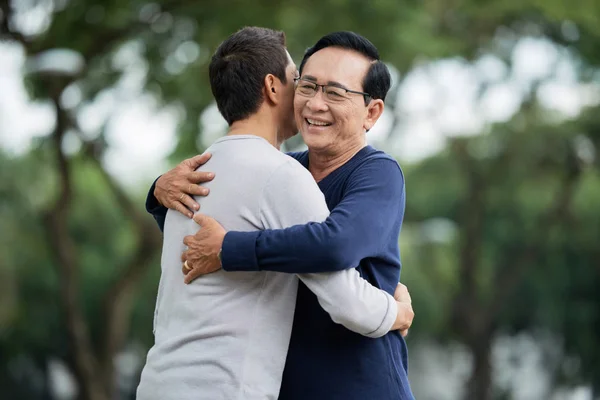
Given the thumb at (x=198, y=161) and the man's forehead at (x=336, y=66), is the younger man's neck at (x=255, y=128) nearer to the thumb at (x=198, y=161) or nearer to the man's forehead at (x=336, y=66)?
the thumb at (x=198, y=161)

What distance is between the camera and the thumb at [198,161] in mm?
2758

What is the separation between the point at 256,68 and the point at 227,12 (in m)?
8.73

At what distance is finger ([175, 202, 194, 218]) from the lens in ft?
8.87

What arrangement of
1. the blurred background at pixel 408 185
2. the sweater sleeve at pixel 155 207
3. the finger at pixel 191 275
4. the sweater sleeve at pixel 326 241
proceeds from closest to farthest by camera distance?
the sweater sleeve at pixel 326 241, the finger at pixel 191 275, the sweater sleeve at pixel 155 207, the blurred background at pixel 408 185

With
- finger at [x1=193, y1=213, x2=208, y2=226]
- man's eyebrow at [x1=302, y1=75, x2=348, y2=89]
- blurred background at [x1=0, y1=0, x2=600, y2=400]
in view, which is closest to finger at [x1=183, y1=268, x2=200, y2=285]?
finger at [x1=193, y1=213, x2=208, y2=226]

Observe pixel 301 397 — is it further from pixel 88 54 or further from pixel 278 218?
pixel 88 54

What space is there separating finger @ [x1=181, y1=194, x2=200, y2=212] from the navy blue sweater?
17 centimetres

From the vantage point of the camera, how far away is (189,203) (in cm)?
271

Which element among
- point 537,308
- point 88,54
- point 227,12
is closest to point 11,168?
point 88,54

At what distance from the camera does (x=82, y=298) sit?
20.8 m

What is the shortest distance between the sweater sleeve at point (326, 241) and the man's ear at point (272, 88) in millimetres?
339

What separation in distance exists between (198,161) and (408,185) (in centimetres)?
2025

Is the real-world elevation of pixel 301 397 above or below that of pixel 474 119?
above

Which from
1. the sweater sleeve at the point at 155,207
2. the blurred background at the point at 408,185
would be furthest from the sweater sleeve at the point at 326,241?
the blurred background at the point at 408,185
